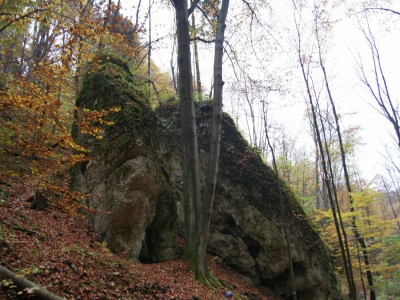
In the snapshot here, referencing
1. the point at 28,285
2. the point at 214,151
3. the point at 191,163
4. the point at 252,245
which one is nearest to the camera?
the point at 28,285

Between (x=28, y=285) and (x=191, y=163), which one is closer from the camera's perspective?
(x=28, y=285)

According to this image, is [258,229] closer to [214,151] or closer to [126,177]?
[214,151]

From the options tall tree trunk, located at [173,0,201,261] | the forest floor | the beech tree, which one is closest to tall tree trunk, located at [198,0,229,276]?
the beech tree

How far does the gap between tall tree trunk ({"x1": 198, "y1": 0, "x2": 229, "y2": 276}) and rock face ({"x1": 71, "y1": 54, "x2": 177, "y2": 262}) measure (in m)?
1.49

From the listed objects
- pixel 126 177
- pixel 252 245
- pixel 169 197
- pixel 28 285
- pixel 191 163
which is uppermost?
pixel 191 163

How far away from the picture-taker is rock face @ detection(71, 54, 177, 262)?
6449mm

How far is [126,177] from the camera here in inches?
262

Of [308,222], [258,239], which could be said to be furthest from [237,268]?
[308,222]

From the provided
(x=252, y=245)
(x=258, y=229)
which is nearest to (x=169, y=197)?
(x=258, y=229)

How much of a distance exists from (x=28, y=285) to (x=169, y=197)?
5.10 metres

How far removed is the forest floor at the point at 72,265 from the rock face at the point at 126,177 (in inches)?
22.7

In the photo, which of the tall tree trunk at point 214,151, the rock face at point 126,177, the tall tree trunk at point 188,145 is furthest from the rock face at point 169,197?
the tall tree trunk at point 214,151

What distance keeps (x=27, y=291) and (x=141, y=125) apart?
5.13 meters

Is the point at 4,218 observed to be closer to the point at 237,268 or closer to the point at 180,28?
the point at 180,28
